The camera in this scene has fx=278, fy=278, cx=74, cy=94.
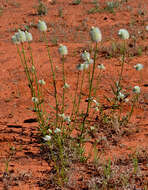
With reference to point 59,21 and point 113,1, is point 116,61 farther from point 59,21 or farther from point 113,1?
point 113,1

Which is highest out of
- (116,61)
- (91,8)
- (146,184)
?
(91,8)

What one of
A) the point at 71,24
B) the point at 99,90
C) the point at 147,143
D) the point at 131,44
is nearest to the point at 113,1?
the point at 71,24

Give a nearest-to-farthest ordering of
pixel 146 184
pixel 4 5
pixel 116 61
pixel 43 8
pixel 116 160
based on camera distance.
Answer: pixel 146 184
pixel 116 160
pixel 116 61
pixel 43 8
pixel 4 5

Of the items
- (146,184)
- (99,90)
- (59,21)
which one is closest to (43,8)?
(59,21)

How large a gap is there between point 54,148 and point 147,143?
3.47 ft

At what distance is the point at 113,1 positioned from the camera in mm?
9078

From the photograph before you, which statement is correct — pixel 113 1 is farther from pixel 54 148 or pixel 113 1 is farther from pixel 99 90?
pixel 54 148

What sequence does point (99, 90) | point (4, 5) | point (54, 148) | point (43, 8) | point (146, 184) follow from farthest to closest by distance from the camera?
point (4, 5)
point (43, 8)
point (99, 90)
point (54, 148)
point (146, 184)

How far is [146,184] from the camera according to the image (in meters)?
2.59

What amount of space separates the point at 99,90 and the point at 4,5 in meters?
7.12

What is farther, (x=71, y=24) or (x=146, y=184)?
(x=71, y=24)

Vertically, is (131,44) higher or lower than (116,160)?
higher

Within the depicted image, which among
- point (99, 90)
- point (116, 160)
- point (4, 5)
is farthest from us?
point (4, 5)

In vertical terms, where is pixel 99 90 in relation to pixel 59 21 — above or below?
below
